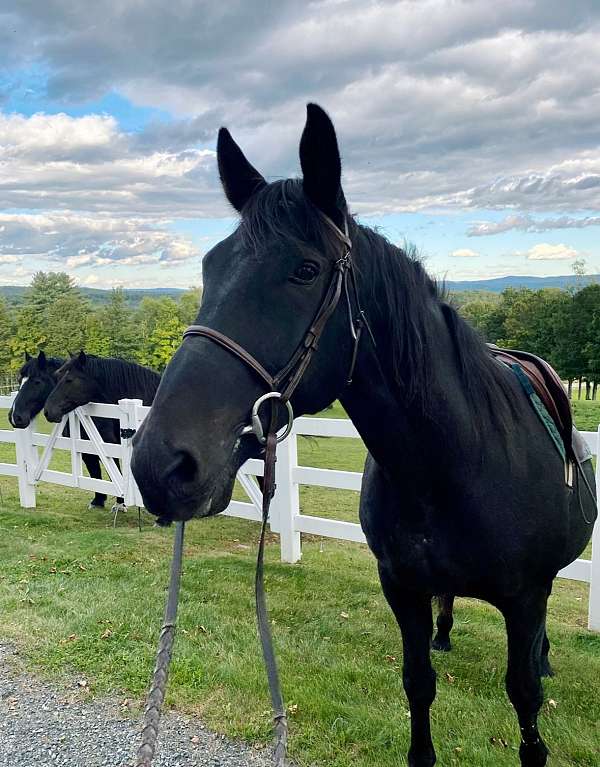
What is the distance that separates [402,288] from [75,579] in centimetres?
490

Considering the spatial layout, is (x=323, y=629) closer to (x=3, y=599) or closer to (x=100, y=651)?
(x=100, y=651)

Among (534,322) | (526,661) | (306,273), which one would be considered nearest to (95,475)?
(526,661)

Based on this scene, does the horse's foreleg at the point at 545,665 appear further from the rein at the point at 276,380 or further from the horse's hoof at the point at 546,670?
the rein at the point at 276,380

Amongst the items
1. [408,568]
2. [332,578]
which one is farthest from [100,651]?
[408,568]

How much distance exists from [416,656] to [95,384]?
7.34 meters

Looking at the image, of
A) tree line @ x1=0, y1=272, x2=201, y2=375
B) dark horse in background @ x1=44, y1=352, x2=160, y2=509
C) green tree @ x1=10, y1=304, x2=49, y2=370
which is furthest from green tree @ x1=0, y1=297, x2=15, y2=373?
dark horse in background @ x1=44, y1=352, x2=160, y2=509

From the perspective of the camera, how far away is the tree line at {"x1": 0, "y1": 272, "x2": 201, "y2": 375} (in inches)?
1928

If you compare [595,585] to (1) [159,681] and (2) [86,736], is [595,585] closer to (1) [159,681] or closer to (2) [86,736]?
(2) [86,736]

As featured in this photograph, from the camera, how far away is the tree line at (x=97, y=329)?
49.0 metres

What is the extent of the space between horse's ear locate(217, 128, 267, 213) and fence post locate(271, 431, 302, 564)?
167 inches

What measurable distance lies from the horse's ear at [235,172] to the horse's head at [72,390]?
731cm

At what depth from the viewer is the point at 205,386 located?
1461 mm

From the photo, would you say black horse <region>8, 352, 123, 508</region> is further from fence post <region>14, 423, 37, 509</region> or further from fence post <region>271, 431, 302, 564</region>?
fence post <region>271, 431, 302, 564</region>

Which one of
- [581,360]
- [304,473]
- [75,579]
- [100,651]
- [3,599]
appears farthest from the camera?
[581,360]
